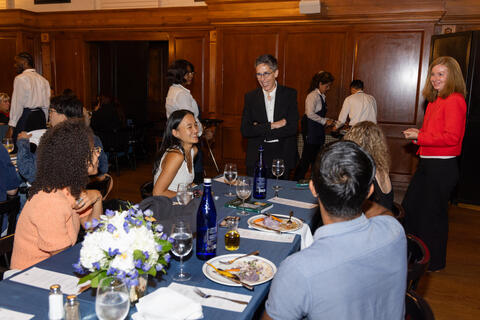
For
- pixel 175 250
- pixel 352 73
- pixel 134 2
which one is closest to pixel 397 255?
pixel 175 250

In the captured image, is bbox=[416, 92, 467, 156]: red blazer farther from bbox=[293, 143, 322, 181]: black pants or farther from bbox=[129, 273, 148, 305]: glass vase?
bbox=[129, 273, 148, 305]: glass vase

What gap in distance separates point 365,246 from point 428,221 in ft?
8.84

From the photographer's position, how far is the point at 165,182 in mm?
2844

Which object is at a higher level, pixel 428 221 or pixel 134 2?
pixel 134 2

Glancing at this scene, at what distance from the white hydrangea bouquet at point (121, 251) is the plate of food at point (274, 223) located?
92cm

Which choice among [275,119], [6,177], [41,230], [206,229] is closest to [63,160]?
[41,230]

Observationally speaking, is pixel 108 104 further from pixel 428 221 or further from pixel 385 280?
pixel 385 280

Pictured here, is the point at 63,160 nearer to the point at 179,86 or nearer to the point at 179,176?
the point at 179,176

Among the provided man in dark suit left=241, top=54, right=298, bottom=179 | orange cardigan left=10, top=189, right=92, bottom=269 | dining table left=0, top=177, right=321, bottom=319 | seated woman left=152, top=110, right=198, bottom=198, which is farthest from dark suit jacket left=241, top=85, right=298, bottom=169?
orange cardigan left=10, top=189, right=92, bottom=269

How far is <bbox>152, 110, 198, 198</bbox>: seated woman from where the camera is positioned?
2.89 metres

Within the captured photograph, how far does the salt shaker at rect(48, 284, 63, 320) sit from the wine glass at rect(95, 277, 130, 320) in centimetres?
17

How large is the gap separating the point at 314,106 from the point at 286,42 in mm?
1794

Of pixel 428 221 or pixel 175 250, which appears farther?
pixel 428 221

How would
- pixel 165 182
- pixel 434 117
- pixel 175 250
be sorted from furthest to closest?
pixel 434 117 → pixel 165 182 → pixel 175 250
